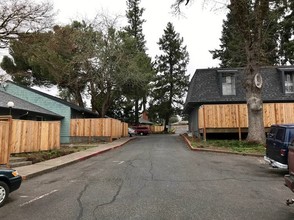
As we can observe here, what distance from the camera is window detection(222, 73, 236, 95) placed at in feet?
91.6

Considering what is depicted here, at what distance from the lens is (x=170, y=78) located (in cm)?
6044

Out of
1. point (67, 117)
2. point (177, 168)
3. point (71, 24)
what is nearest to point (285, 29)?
point (71, 24)

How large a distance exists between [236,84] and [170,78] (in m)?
33.0

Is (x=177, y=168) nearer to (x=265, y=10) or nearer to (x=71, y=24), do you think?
(x=265, y=10)

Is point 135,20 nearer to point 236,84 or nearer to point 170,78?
point 170,78

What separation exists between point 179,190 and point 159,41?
190 feet

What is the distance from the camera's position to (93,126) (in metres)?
27.9

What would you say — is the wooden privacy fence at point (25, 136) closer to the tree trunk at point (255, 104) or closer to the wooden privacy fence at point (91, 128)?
the wooden privacy fence at point (91, 128)

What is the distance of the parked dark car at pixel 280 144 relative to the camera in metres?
10.1

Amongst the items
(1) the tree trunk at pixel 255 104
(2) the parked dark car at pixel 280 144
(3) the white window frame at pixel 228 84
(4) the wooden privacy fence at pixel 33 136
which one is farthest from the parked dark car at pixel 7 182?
(3) the white window frame at pixel 228 84

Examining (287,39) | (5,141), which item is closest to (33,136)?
(5,141)

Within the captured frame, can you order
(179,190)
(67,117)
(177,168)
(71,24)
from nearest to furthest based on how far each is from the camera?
(179,190) → (177,168) → (67,117) → (71,24)

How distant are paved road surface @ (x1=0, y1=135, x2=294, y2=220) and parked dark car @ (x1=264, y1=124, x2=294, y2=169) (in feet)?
1.68

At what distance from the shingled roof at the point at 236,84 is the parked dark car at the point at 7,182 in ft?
69.8
